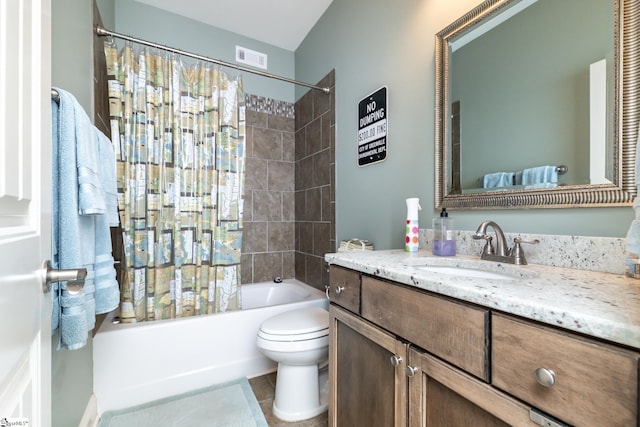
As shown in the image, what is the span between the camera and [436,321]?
2.25ft

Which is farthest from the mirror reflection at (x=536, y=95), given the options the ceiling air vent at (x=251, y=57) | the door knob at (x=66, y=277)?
the ceiling air vent at (x=251, y=57)

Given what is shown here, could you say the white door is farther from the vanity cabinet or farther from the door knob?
the vanity cabinet

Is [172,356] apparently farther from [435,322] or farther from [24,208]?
[435,322]

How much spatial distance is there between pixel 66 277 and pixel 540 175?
4.52ft

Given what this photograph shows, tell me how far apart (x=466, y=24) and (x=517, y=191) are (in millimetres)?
759

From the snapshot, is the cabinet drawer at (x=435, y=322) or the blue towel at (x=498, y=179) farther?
the blue towel at (x=498, y=179)

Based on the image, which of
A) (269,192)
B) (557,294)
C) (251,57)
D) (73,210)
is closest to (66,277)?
(73,210)

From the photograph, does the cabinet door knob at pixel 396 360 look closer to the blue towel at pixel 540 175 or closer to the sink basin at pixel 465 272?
the sink basin at pixel 465 272

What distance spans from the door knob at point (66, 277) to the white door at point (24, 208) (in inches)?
0.9

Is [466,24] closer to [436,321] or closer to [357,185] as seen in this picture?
[357,185]

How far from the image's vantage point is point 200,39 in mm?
2336

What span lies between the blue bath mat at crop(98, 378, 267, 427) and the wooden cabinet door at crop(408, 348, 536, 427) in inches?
41.0

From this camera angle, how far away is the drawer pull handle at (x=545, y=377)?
1.53 feet

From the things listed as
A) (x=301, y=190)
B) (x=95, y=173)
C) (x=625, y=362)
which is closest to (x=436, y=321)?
(x=625, y=362)
